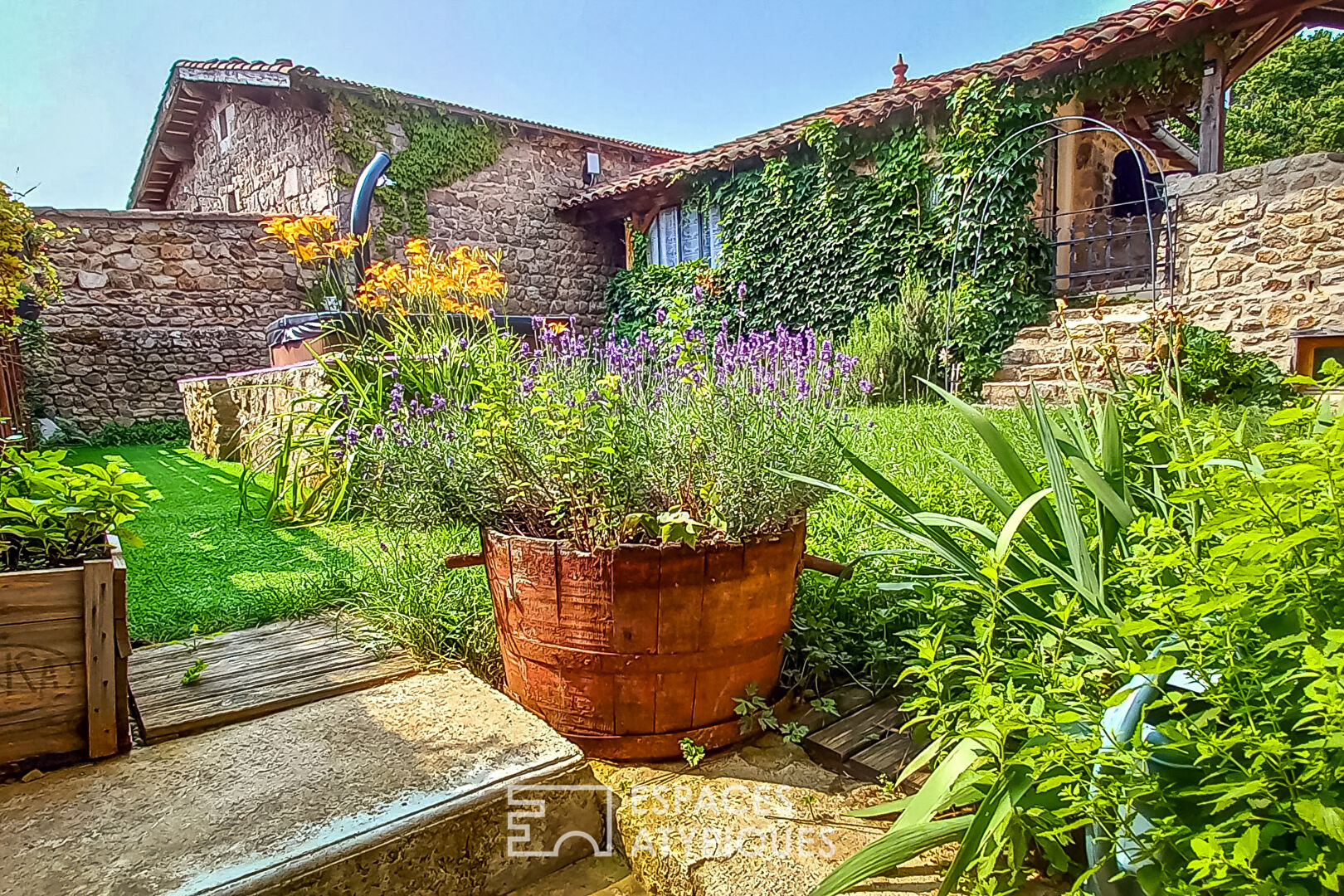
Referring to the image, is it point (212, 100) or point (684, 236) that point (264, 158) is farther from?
point (684, 236)

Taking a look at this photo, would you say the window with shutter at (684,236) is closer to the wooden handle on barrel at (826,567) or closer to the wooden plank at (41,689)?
the wooden handle on barrel at (826,567)

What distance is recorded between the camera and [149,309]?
8625mm

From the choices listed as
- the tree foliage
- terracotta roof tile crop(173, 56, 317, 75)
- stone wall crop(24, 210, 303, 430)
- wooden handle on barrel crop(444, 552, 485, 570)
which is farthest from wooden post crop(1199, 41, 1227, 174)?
the tree foliage

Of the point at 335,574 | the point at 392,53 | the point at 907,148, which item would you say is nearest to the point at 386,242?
the point at 907,148

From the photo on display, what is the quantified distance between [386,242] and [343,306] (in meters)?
5.76

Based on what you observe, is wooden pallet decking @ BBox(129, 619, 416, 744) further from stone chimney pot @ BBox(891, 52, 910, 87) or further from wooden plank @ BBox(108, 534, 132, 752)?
stone chimney pot @ BBox(891, 52, 910, 87)

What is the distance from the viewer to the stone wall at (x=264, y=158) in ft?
29.9

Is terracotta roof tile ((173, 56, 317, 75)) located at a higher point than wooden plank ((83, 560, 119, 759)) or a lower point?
higher

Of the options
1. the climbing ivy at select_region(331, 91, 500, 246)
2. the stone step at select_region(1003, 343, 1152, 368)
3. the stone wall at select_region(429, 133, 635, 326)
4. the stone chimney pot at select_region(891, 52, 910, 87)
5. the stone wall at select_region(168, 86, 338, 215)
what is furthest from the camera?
the stone wall at select_region(429, 133, 635, 326)

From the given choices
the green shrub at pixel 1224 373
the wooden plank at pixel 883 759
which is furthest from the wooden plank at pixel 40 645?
→ the green shrub at pixel 1224 373

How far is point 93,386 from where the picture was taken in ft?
27.7

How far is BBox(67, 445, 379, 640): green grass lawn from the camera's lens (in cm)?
212

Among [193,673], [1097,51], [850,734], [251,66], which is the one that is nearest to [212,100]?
[251,66]

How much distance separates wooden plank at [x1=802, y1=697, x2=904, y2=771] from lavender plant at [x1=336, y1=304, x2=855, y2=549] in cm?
44
